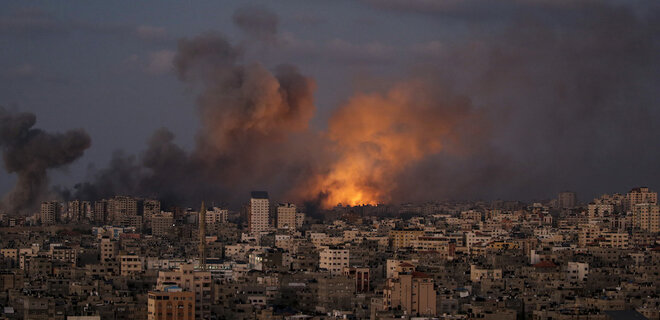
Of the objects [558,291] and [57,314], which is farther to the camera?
[558,291]

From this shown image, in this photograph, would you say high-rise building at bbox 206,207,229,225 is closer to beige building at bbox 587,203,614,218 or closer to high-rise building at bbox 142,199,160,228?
high-rise building at bbox 142,199,160,228

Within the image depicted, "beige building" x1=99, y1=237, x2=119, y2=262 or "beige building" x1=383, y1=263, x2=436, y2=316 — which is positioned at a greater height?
"beige building" x1=99, y1=237, x2=119, y2=262

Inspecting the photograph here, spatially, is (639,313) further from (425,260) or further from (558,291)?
(425,260)

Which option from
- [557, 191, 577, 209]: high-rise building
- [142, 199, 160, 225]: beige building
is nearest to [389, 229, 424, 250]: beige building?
[142, 199, 160, 225]: beige building

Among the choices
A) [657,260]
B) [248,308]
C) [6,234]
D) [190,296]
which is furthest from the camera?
[6,234]

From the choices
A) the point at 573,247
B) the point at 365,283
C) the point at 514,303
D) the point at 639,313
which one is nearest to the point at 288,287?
Answer: the point at 365,283

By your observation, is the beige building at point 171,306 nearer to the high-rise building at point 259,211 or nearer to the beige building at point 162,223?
the beige building at point 162,223
